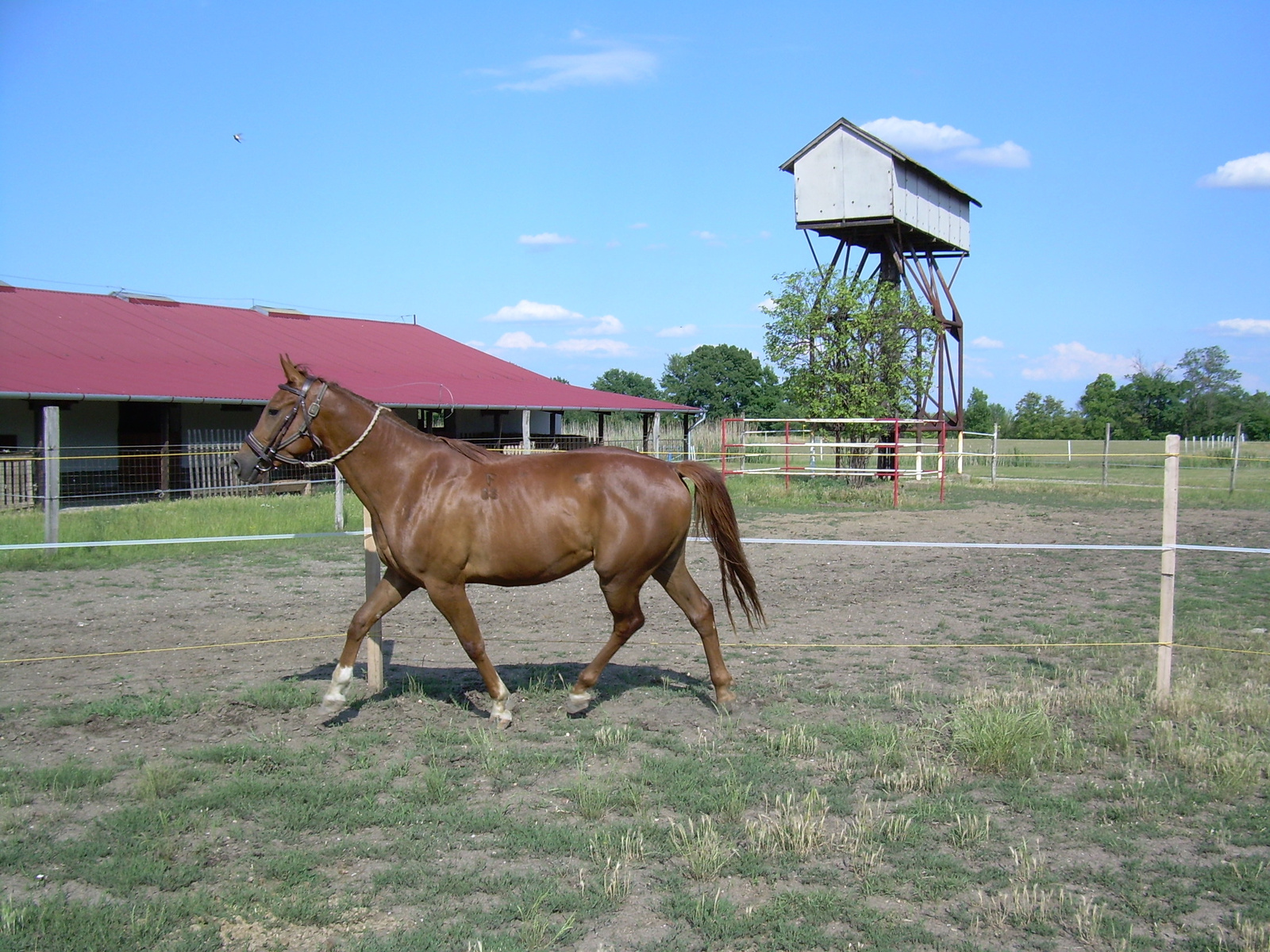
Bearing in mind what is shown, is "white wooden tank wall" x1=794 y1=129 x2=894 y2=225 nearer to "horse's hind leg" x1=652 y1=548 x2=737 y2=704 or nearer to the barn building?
Answer: the barn building

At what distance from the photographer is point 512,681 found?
6.57m

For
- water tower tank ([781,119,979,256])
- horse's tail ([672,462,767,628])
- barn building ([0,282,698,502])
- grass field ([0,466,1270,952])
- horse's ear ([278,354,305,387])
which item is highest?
water tower tank ([781,119,979,256])

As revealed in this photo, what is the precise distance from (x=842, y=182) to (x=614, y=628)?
77.8ft

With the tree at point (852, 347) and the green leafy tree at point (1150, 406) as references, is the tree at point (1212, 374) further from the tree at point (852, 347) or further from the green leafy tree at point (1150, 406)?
the tree at point (852, 347)

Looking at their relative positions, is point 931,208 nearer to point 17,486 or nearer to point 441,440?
point 17,486

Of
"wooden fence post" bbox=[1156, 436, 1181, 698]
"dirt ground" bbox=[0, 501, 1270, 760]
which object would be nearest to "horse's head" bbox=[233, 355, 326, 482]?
"dirt ground" bbox=[0, 501, 1270, 760]

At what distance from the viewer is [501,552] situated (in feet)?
18.5

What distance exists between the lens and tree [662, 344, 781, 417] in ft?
227

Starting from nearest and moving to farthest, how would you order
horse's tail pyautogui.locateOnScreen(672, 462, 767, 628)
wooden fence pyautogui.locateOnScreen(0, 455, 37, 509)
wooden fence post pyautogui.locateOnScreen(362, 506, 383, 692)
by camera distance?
horse's tail pyautogui.locateOnScreen(672, 462, 767, 628), wooden fence post pyautogui.locateOnScreen(362, 506, 383, 692), wooden fence pyautogui.locateOnScreen(0, 455, 37, 509)

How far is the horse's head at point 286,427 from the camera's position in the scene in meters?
5.55

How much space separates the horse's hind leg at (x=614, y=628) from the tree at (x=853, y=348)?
20360 mm

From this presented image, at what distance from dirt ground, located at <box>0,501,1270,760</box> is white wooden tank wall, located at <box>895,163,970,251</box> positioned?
1540 centimetres

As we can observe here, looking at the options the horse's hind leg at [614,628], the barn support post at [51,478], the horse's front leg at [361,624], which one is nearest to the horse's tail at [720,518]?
the horse's hind leg at [614,628]

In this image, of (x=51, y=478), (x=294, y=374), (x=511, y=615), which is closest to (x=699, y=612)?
(x=294, y=374)
